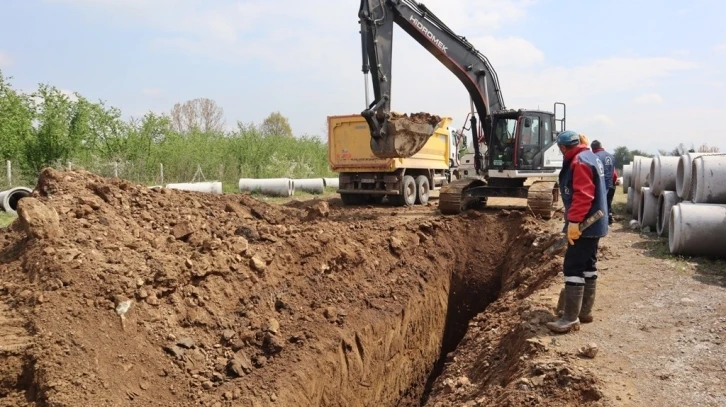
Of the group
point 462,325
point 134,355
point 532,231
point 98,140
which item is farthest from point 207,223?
point 98,140

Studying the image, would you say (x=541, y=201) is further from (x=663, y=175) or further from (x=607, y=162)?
(x=663, y=175)

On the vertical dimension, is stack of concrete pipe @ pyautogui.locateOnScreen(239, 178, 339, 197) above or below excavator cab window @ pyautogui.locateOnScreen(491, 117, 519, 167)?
below

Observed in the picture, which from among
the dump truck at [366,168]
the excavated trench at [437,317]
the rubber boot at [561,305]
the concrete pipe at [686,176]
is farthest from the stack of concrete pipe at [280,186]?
the rubber boot at [561,305]

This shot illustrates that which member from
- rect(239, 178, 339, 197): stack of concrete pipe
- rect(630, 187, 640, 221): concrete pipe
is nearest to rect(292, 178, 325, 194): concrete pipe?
rect(239, 178, 339, 197): stack of concrete pipe

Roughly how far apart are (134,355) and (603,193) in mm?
4451

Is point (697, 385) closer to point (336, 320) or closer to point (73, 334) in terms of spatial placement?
point (336, 320)

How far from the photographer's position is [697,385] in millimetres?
3809

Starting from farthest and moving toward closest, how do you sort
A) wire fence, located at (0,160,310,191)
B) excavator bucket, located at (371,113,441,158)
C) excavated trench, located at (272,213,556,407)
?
wire fence, located at (0,160,310,191) → excavator bucket, located at (371,113,441,158) → excavated trench, located at (272,213,556,407)

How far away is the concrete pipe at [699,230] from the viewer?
7.14 m

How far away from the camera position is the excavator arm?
1011cm

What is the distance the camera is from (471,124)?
42.1ft

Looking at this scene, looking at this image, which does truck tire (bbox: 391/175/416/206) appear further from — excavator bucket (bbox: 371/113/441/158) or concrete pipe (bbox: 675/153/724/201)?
concrete pipe (bbox: 675/153/724/201)

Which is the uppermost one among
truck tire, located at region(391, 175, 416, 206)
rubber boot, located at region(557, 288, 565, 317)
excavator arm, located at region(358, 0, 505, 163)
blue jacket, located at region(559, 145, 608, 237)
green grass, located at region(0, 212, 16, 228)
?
excavator arm, located at region(358, 0, 505, 163)

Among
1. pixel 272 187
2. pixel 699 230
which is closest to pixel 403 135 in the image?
pixel 699 230
